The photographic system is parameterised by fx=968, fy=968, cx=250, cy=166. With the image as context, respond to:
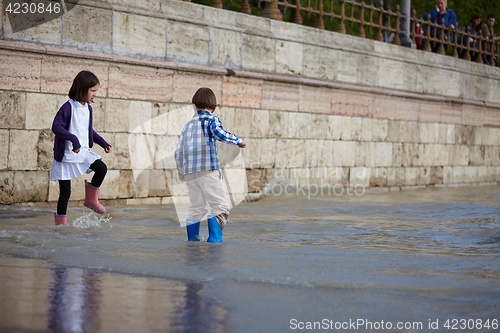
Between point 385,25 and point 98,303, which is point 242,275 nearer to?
point 98,303

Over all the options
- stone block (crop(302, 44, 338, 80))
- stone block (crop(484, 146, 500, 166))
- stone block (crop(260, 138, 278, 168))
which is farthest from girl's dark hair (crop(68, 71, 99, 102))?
stone block (crop(484, 146, 500, 166))

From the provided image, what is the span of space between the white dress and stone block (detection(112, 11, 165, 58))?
2.82 metres

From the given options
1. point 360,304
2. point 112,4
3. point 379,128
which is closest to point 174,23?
point 112,4

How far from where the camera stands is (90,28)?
35.3ft

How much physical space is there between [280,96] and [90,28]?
12.8 ft

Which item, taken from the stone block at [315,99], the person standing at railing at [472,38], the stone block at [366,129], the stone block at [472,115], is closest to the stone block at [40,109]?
the stone block at [315,99]

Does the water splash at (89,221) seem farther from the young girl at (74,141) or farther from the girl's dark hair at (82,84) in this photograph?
the girl's dark hair at (82,84)

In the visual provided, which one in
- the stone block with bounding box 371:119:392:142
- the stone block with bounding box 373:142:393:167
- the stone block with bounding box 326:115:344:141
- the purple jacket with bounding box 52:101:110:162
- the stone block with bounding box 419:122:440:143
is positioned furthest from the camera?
the stone block with bounding box 419:122:440:143

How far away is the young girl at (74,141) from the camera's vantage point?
819 centimetres

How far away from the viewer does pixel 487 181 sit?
2066 centimetres

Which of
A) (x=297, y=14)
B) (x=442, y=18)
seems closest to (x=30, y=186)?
(x=297, y=14)

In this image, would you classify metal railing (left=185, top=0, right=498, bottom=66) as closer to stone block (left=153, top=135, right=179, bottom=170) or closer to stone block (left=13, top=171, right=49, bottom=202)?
stone block (left=153, top=135, right=179, bottom=170)

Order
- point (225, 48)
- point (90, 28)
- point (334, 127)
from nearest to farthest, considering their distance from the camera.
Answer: point (90, 28) < point (225, 48) < point (334, 127)

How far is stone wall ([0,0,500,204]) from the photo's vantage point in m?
10.3
